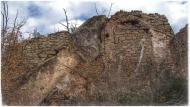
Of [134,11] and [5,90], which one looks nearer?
[5,90]

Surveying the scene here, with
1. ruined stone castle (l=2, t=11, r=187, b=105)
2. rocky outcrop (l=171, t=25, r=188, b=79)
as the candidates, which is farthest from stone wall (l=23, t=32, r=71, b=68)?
rocky outcrop (l=171, t=25, r=188, b=79)

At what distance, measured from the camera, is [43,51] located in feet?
32.3

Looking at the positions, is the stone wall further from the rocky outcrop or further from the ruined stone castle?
the rocky outcrop

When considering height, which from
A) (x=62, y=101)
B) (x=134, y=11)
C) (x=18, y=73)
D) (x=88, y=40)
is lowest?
(x=62, y=101)

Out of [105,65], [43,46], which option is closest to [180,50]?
[105,65]

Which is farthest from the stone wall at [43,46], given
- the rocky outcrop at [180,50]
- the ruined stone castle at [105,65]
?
the rocky outcrop at [180,50]

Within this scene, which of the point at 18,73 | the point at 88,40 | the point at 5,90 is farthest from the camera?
the point at 88,40

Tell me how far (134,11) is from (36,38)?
225 centimetres

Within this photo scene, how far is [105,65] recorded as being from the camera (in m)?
9.10

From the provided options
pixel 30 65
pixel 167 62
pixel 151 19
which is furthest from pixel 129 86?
pixel 30 65

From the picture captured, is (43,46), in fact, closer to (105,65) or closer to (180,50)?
(105,65)

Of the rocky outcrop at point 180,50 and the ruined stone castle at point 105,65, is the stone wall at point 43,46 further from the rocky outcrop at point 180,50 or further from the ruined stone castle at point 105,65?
the rocky outcrop at point 180,50

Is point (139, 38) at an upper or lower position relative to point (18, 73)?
upper

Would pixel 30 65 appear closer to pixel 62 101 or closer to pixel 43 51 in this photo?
pixel 43 51
